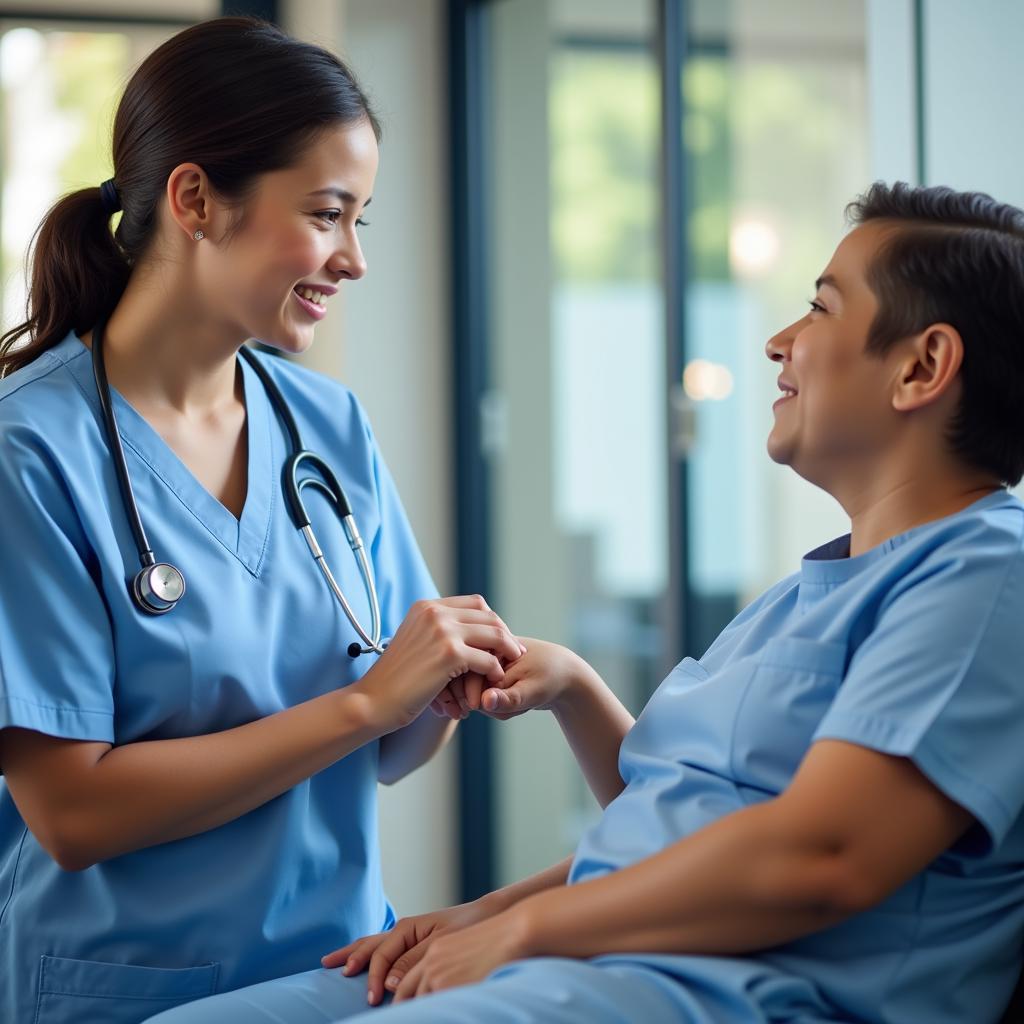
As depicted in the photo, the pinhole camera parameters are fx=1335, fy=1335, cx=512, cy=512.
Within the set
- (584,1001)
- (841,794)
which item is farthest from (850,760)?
(584,1001)

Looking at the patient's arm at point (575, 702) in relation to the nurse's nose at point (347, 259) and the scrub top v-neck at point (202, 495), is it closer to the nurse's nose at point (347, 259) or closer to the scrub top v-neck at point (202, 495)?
the scrub top v-neck at point (202, 495)

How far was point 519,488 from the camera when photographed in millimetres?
3021

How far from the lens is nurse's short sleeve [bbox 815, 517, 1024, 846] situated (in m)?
0.99

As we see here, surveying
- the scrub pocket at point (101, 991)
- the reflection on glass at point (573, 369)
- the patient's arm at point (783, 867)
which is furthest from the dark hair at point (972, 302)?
the reflection on glass at point (573, 369)

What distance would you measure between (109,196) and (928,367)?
3.08 feet

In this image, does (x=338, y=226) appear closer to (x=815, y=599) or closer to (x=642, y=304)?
(x=815, y=599)

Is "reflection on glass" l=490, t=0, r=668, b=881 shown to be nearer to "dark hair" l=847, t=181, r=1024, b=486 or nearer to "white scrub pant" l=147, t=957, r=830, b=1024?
"dark hair" l=847, t=181, r=1024, b=486

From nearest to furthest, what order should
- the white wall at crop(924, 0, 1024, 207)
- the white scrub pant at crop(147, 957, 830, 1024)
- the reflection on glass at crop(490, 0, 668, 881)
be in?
the white scrub pant at crop(147, 957, 830, 1024) < the white wall at crop(924, 0, 1024, 207) < the reflection on glass at crop(490, 0, 668, 881)

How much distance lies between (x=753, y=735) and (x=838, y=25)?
1.36 m

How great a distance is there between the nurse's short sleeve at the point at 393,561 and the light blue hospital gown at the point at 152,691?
0.14 m

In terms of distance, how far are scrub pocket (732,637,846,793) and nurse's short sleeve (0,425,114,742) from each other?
2.01 ft

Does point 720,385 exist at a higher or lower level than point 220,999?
higher

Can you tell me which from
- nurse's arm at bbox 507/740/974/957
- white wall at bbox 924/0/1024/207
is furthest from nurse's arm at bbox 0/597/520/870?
white wall at bbox 924/0/1024/207

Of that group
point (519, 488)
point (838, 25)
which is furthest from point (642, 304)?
point (838, 25)
